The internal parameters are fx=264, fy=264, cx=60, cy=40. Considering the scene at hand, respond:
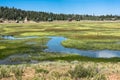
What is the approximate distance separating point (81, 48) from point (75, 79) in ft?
97.0

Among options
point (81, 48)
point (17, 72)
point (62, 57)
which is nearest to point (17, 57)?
point (62, 57)

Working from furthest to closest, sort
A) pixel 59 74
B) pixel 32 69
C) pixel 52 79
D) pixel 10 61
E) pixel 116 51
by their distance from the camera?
pixel 116 51 < pixel 10 61 < pixel 32 69 < pixel 59 74 < pixel 52 79

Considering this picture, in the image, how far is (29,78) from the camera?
16859 millimetres

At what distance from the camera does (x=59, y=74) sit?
689 inches

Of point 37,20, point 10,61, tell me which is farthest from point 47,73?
point 37,20

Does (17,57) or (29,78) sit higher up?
(29,78)

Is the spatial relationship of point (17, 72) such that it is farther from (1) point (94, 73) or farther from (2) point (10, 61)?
(2) point (10, 61)

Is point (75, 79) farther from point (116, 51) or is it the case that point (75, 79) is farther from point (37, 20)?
point (37, 20)

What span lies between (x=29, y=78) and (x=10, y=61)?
18.1 m

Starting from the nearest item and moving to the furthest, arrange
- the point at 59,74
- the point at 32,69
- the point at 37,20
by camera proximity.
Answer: the point at 59,74 < the point at 32,69 < the point at 37,20

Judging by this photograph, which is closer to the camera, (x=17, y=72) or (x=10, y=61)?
(x=17, y=72)

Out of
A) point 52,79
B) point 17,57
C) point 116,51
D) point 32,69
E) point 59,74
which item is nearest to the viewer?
point 52,79

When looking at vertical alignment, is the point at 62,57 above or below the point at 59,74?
below

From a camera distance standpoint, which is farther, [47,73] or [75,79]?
[47,73]
